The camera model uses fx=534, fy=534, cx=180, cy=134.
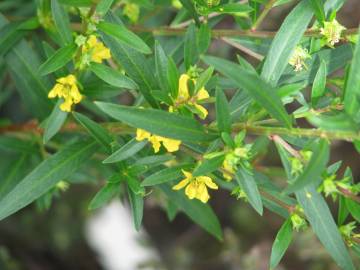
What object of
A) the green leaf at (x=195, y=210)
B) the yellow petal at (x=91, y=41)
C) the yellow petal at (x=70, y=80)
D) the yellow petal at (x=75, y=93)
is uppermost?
the yellow petal at (x=91, y=41)

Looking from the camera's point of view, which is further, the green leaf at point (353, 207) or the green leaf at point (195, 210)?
the green leaf at point (195, 210)

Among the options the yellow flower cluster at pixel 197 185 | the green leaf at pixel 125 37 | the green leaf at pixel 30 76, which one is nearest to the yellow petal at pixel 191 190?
the yellow flower cluster at pixel 197 185

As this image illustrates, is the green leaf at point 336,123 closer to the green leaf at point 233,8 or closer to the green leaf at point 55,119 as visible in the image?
the green leaf at point 233,8

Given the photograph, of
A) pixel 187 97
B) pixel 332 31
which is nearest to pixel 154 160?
pixel 187 97

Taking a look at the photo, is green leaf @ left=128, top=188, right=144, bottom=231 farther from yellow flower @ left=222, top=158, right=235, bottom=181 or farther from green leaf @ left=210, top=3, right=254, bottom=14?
green leaf @ left=210, top=3, right=254, bottom=14

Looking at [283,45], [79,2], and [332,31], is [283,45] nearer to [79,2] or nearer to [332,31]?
[332,31]

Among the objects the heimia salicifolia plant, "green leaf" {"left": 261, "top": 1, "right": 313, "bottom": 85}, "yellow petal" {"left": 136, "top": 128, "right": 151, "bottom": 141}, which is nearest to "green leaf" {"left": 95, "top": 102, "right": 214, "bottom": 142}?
the heimia salicifolia plant

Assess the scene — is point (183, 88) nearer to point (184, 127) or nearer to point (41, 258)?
point (184, 127)
